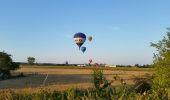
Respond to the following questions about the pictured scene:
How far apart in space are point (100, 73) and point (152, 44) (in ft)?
21.9

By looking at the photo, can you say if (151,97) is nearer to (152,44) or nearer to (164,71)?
(164,71)

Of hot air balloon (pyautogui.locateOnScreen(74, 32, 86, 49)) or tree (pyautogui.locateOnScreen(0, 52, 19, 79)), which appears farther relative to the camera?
tree (pyautogui.locateOnScreen(0, 52, 19, 79))

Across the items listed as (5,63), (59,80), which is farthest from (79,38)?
(5,63)

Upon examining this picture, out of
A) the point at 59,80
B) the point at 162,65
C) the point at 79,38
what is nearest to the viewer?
the point at 162,65

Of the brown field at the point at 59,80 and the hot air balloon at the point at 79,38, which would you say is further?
the hot air balloon at the point at 79,38

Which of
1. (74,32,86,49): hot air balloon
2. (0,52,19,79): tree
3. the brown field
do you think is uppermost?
(74,32,86,49): hot air balloon

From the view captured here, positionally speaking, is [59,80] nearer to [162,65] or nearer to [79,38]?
[79,38]

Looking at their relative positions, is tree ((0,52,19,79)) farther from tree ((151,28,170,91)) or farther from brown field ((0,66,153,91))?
tree ((151,28,170,91))

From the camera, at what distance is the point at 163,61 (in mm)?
22531

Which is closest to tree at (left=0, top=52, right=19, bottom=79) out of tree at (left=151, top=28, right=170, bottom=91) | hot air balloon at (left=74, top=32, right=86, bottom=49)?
hot air balloon at (left=74, top=32, right=86, bottom=49)

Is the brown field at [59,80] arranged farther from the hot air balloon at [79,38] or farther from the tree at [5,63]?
the hot air balloon at [79,38]

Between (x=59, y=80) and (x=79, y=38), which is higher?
(x=79, y=38)

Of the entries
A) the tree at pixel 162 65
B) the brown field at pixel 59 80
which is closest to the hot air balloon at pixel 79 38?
the brown field at pixel 59 80

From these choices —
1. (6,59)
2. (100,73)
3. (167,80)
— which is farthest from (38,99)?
(6,59)
